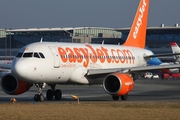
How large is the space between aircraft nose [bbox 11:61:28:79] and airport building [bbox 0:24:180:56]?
90497 mm

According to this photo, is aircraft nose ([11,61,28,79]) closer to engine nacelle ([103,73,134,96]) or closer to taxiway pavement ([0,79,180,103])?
taxiway pavement ([0,79,180,103])

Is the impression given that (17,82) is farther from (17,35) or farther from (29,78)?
Result: (17,35)

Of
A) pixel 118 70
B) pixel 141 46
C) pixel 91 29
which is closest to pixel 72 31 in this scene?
pixel 91 29

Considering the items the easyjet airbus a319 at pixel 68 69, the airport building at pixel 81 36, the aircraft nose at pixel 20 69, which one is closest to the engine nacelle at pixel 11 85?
the easyjet airbus a319 at pixel 68 69

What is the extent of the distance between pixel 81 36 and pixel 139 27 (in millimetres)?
82363

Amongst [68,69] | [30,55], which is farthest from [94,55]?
[30,55]

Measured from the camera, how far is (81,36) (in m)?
130

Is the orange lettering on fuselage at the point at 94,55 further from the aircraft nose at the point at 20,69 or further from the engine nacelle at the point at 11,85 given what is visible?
the aircraft nose at the point at 20,69

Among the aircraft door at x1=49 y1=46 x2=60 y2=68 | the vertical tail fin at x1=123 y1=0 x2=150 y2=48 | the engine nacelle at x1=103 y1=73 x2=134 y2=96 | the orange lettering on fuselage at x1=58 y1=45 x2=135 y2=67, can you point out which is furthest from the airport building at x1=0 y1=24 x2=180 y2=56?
the aircraft door at x1=49 y1=46 x2=60 y2=68

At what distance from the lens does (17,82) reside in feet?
119

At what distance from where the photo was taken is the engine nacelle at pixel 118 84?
3478 centimetres

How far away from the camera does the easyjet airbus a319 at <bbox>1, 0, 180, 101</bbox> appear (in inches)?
1302

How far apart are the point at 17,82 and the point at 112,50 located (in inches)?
344

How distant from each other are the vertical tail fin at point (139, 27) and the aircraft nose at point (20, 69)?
15.7 m
